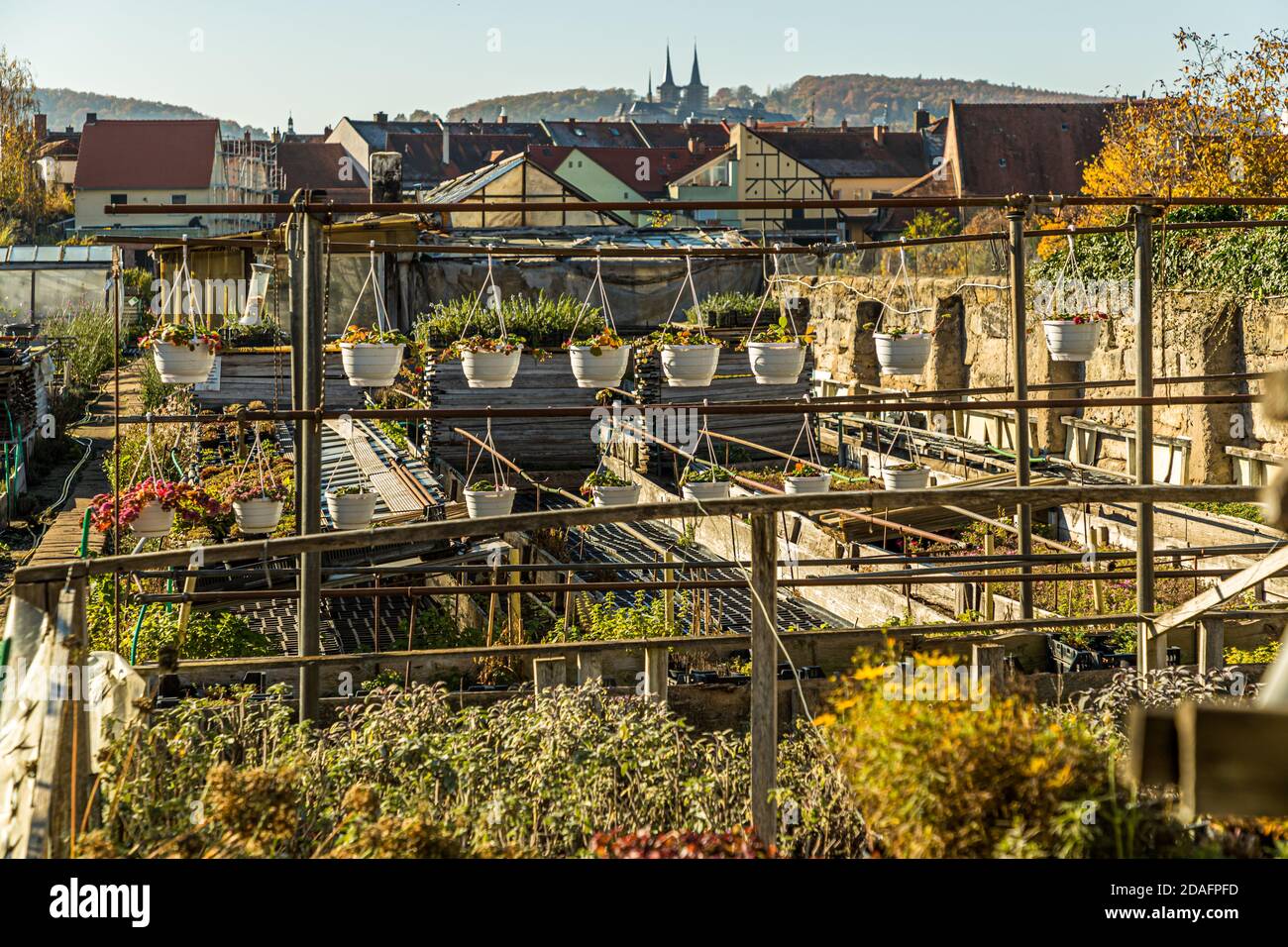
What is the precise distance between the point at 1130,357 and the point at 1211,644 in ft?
38.8

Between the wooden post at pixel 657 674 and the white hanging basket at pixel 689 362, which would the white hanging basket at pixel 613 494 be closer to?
the white hanging basket at pixel 689 362

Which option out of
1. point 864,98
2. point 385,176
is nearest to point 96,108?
point 864,98

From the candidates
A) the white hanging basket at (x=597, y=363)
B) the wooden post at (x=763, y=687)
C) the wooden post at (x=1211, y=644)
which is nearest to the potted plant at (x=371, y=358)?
the white hanging basket at (x=597, y=363)

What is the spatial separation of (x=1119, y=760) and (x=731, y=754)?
1292 millimetres

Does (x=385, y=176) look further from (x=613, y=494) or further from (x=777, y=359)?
(x=777, y=359)

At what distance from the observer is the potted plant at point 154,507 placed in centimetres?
892

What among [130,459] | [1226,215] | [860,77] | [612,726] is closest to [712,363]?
[612,726]

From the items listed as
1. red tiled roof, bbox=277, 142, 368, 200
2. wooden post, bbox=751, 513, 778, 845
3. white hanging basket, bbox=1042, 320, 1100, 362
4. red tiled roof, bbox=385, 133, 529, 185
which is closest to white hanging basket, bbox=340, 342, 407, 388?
white hanging basket, bbox=1042, 320, 1100, 362

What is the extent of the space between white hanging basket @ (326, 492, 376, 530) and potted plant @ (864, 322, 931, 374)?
329 centimetres

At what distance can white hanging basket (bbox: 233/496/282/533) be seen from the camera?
8.83 m

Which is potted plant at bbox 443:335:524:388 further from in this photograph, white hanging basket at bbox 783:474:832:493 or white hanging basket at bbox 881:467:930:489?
white hanging basket at bbox 881:467:930:489


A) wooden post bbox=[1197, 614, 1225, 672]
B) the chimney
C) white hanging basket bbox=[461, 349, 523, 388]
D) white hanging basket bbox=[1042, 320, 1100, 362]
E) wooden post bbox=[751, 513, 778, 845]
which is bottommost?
wooden post bbox=[1197, 614, 1225, 672]
